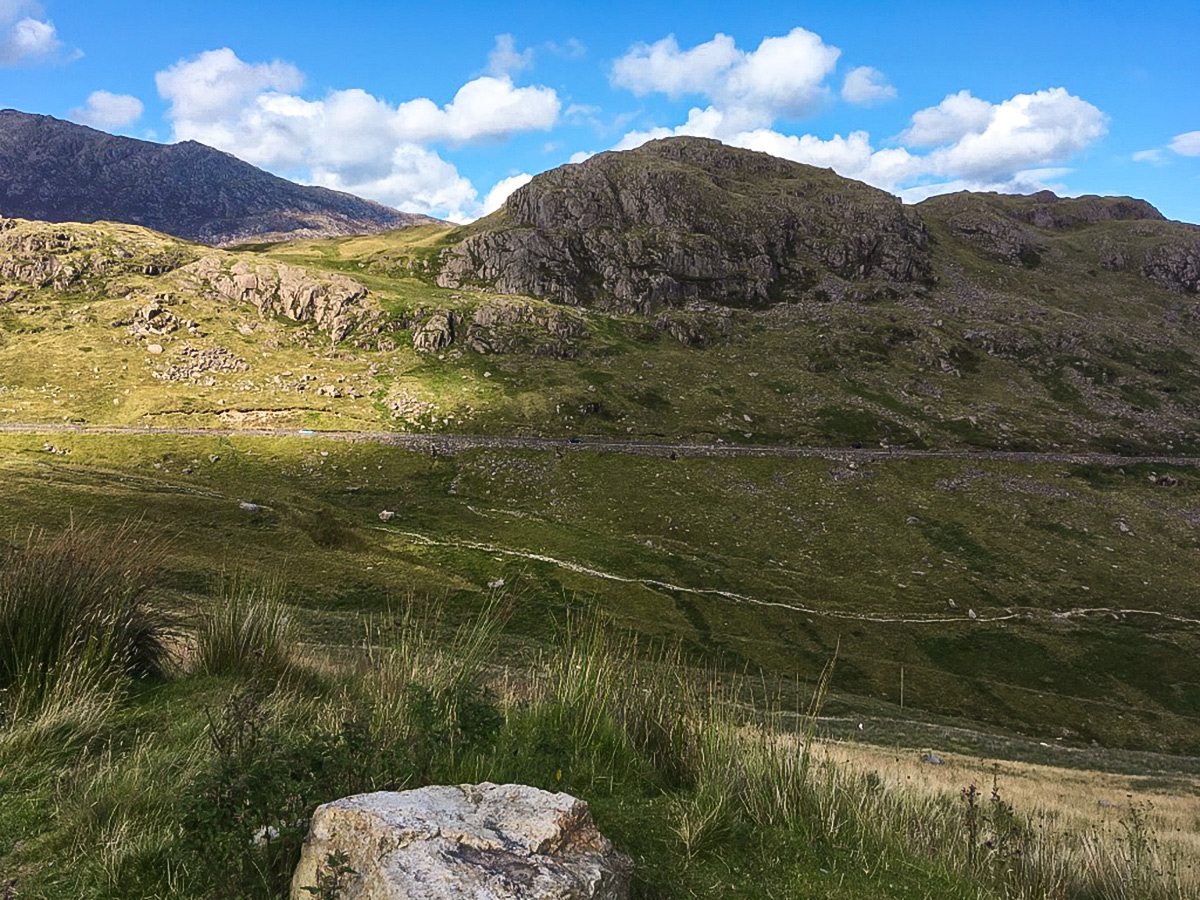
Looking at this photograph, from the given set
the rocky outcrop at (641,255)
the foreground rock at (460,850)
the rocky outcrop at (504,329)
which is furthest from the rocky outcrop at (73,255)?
the foreground rock at (460,850)

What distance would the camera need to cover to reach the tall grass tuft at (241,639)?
10.4m

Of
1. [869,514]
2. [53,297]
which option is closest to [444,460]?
[869,514]

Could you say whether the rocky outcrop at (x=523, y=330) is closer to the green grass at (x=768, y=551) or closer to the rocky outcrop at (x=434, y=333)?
the rocky outcrop at (x=434, y=333)

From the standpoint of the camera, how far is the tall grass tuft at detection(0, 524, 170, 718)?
7910 mm

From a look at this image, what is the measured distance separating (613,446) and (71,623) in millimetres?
94819

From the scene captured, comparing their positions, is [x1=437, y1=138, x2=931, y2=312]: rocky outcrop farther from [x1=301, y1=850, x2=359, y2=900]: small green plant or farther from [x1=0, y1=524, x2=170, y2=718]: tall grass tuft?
[x1=301, y1=850, x2=359, y2=900]: small green plant

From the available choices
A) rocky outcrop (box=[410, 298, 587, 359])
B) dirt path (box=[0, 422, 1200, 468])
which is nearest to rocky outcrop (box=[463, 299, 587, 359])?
rocky outcrop (box=[410, 298, 587, 359])

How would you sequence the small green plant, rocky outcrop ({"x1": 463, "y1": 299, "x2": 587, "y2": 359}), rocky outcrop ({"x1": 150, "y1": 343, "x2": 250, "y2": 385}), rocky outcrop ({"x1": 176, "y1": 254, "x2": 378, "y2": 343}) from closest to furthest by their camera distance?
1. the small green plant
2. rocky outcrop ({"x1": 150, "y1": 343, "x2": 250, "y2": 385})
3. rocky outcrop ({"x1": 176, "y1": 254, "x2": 378, "y2": 343})
4. rocky outcrop ({"x1": 463, "y1": 299, "x2": 587, "y2": 359})

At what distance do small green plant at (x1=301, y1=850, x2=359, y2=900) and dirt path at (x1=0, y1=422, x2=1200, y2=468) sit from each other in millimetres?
93035

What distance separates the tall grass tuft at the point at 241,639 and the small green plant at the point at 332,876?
21.4ft

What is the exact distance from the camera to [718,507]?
283 ft

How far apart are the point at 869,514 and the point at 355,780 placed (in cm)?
9267

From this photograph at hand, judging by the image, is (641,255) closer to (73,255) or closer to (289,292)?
(289,292)

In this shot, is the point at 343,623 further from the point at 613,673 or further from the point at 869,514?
the point at 869,514
